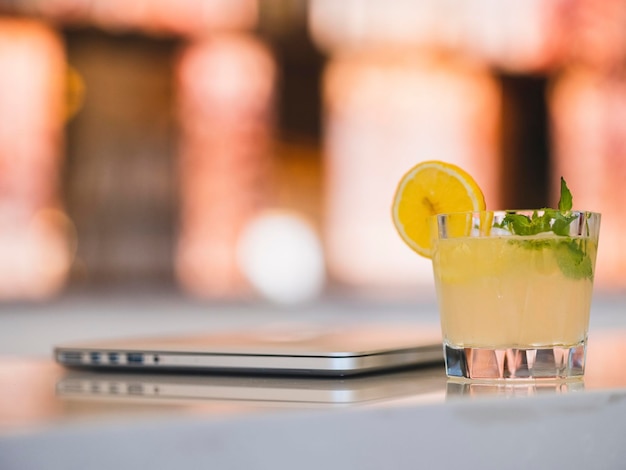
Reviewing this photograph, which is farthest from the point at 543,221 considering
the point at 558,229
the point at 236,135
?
the point at 236,135

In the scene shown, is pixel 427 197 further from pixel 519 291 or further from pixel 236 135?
pixel 236 135

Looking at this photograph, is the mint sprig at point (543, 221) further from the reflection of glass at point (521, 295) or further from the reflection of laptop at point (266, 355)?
the reflection of laptop at point (266, 355)

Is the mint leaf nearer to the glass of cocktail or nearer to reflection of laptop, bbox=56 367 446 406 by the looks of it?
the glass of cocktail

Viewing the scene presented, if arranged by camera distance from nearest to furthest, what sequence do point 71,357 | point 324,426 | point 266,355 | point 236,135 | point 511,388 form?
point 324,426 → point 511,388 → point 266,355 → point 71,357 → point 236,135

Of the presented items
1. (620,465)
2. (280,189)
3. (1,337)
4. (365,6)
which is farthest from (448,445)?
(365,6)

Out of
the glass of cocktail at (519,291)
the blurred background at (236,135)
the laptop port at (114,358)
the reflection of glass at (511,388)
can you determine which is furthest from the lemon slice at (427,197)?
the blurred background at (236,135)

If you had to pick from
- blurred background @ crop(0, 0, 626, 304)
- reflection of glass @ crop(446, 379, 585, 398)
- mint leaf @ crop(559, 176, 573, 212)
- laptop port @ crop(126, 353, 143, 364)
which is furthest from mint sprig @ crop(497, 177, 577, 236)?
blurred background @ crop(0, 0, 626, 304)
